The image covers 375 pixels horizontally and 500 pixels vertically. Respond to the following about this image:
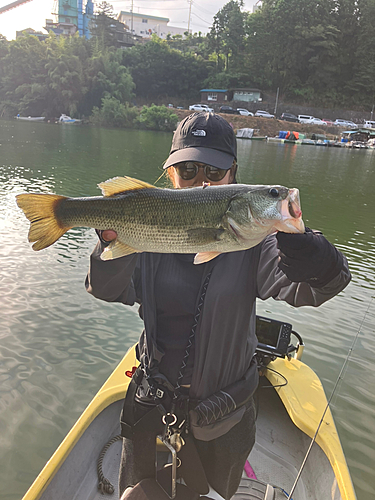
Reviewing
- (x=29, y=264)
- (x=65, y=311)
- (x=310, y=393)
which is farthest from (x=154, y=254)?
(x=29, y=264)

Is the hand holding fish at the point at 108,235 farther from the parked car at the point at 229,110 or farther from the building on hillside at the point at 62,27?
the building on hillside at the point at 62,27

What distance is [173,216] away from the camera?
1937mm

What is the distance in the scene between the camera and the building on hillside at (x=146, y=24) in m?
133

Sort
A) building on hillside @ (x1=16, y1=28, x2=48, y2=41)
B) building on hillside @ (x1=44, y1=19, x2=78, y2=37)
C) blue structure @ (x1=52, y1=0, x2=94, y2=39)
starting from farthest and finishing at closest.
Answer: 1. blue structure @ (x1=52, y1=0, x2=94, y2=39)
2. building on hillside @ (x1=44, y1=19, x2=78, y2=37)
3. building on hillside @ (x1=16, y1=28, x2=48, y2=41)

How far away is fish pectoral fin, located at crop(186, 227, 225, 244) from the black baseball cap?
18.4 inches

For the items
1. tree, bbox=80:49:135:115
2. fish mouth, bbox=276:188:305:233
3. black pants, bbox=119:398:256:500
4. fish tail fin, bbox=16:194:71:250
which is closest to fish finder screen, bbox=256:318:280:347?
black pants, bbox=119:398:256:500

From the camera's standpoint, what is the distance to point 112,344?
6.39 meters

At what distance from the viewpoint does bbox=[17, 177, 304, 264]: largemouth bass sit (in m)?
1.75

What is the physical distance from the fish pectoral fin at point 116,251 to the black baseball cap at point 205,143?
60 centimetres

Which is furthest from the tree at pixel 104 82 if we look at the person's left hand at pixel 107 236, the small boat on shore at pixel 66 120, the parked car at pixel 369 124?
the person's left hand at pixel 107 236

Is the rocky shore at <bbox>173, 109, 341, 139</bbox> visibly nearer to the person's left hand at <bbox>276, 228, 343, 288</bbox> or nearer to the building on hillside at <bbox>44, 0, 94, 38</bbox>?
the person's left hand at <bbox>276, 228, 343, 288</bbox>

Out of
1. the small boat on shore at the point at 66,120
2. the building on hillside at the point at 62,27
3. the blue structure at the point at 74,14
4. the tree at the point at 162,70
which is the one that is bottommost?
the small boat on shore at the point at 66,120

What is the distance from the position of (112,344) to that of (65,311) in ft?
4.82

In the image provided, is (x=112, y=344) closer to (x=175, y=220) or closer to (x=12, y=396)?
(x=12, y=396)
